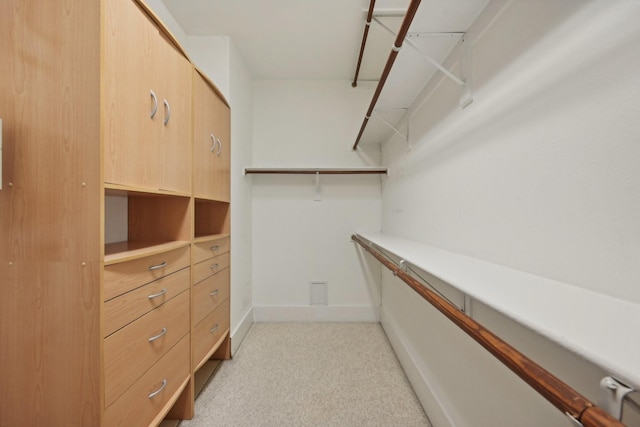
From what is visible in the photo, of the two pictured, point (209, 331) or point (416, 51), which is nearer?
point (416, 51)

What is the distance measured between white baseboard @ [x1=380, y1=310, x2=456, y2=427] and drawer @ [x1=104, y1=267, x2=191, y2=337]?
1.38 metres

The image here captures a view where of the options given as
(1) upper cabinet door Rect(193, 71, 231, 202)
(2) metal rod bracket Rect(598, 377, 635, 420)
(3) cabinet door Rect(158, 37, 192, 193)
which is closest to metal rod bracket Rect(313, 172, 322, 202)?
(1) upper cabinet door Rect(193, 71, 231, 202)

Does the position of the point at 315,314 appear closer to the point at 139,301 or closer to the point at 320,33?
the point at 139,301

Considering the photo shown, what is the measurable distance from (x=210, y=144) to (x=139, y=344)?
117 cm

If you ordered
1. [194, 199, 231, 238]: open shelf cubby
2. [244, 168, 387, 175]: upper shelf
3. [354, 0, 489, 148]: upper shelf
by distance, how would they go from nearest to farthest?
[354, 0, 489, 148]: upper shelf
[194, 199, 231, 238]: open shelf cubby
[244, 168, 387, 175]: upper shelf

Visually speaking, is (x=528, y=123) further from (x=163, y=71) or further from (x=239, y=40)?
(x=239, y=40)

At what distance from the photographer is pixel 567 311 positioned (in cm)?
47

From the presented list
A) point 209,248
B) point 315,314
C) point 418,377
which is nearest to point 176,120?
point 209,248

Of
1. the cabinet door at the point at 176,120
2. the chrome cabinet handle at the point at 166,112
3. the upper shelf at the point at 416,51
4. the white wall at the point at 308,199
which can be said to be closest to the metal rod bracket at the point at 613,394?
the upper shelf at the point at 416,51

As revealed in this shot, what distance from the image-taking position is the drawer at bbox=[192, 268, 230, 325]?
1.47 meters

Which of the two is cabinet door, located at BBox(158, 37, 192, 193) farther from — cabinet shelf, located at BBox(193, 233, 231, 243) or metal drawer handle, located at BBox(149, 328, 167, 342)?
metal drawer handle, located at BBox(149, 328, 167, 342)

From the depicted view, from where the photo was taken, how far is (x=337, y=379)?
1.71m

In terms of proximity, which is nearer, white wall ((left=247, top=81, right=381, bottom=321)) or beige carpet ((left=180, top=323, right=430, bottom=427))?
beige carpet ((left=180, top=323, right=430, bottom=427))

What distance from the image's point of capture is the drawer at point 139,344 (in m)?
0.85
